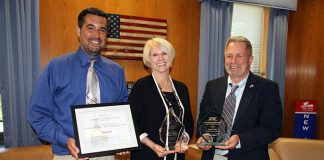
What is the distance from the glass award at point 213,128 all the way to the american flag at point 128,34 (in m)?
2.03

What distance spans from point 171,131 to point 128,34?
6.87 ft

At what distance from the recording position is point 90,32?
1986 mm

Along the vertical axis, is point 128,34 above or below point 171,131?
above

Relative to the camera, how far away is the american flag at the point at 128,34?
12.4ft

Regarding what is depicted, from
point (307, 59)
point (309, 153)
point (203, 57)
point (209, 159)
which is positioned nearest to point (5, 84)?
point (209, 159)

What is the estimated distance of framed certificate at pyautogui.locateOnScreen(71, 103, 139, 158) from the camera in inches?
71.2

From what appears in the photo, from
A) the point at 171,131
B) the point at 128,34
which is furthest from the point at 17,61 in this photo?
the point at 171,131

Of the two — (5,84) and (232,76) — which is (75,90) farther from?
(5,84)

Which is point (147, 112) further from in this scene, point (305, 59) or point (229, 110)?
point (305, 59)

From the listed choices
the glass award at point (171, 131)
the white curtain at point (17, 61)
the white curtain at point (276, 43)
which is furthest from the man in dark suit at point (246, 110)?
the white curtain at point (276, 43)

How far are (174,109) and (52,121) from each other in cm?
91

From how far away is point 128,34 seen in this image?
12.8ft

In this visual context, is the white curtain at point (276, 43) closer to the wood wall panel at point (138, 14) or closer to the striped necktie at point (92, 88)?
the wood wall panel at point (138, 14)

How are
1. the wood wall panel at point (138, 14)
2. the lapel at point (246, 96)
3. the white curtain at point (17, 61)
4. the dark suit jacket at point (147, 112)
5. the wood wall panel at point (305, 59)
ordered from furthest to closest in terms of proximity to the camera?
the wood wall panel at point (305, 59), the wood wall panel at point (138, 14), the white curtain at point (17, 61), the dark suit jacket at point (147, 112), the lapel at point (246, 96)
